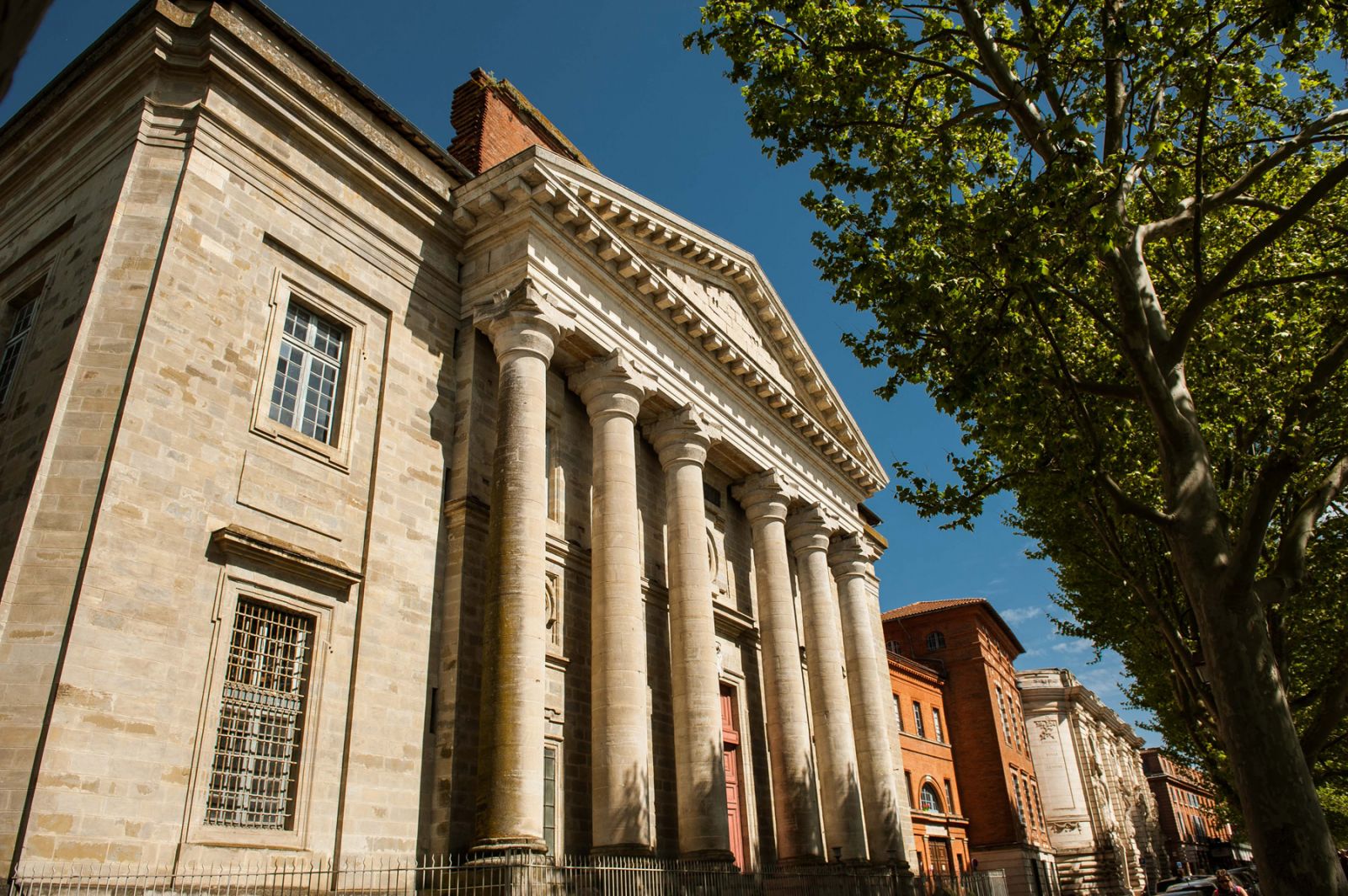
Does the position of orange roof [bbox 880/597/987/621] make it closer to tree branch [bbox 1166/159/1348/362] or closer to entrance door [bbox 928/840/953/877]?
entrance door [bbox 928/840/953/877]

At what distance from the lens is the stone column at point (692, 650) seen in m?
14.9

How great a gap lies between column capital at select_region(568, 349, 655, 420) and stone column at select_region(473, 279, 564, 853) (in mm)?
1499

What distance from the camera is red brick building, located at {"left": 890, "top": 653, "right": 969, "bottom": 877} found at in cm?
Result: 3259

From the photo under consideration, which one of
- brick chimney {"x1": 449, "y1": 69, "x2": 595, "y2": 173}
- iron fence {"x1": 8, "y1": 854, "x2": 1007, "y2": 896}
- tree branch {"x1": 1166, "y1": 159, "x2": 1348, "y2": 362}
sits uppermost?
brick chimney {"x1": 449, "y1": 69, "x2": 595, "y2": 173}

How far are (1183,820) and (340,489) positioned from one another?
318 ft

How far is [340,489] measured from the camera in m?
12.4

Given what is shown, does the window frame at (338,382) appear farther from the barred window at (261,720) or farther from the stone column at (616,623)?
the stone column at (616,623)

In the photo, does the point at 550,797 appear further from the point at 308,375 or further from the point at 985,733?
the point at 985,733

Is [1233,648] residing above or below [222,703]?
below

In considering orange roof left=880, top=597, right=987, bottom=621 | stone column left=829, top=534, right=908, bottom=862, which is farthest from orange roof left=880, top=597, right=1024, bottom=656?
stone column left=829, top=534, right=908, bottom=862

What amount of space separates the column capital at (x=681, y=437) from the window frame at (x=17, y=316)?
1006 cm

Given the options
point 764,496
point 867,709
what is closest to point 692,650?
point 764,496

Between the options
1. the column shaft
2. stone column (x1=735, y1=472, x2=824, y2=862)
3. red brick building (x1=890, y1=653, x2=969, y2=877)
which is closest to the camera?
the column shaft

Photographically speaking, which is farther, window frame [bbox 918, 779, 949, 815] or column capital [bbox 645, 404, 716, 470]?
window frame [bbox 918, 779, 949, 815]
